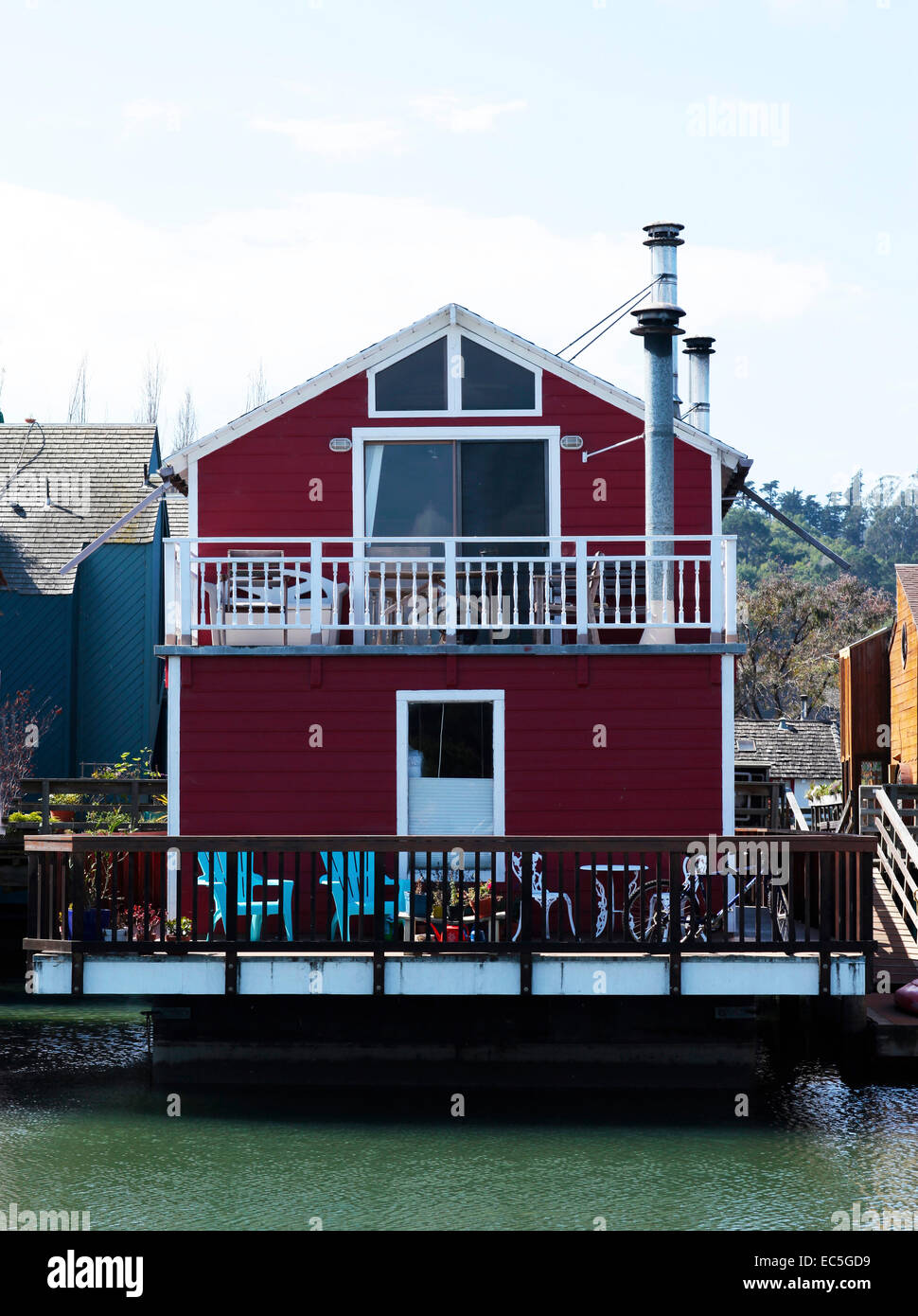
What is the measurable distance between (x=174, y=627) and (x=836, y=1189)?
7781 mm

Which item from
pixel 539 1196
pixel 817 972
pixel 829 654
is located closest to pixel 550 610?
pixel 817 972

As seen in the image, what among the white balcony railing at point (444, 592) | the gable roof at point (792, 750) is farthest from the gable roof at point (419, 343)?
the gable roof at point (792, 750)

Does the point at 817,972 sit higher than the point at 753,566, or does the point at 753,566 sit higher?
the point at 753,566

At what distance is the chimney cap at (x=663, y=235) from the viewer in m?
16.0

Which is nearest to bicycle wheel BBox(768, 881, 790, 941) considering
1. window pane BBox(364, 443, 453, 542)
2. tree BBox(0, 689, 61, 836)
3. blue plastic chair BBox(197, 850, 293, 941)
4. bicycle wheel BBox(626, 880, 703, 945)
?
bicycle wheel BBox(626, 880, 703, 945)

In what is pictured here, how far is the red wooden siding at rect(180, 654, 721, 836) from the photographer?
14102mm

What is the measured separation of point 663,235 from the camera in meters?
16.0

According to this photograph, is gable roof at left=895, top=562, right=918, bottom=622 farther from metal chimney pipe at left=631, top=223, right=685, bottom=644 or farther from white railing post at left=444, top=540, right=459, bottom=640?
white railing post at left=444, top=540, right=459, bottom=640

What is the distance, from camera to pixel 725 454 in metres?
16.2

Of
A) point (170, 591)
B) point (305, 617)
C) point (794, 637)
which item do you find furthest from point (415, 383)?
point (794, 637)

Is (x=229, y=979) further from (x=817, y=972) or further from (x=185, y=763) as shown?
(x=817, y=972)

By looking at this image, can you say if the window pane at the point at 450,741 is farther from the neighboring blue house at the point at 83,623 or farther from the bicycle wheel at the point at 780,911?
the neighboring blue house at the point at 83,623

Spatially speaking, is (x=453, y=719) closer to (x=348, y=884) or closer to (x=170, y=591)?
(x=348, y=884)

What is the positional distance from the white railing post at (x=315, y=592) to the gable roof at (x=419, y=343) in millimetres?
2789
